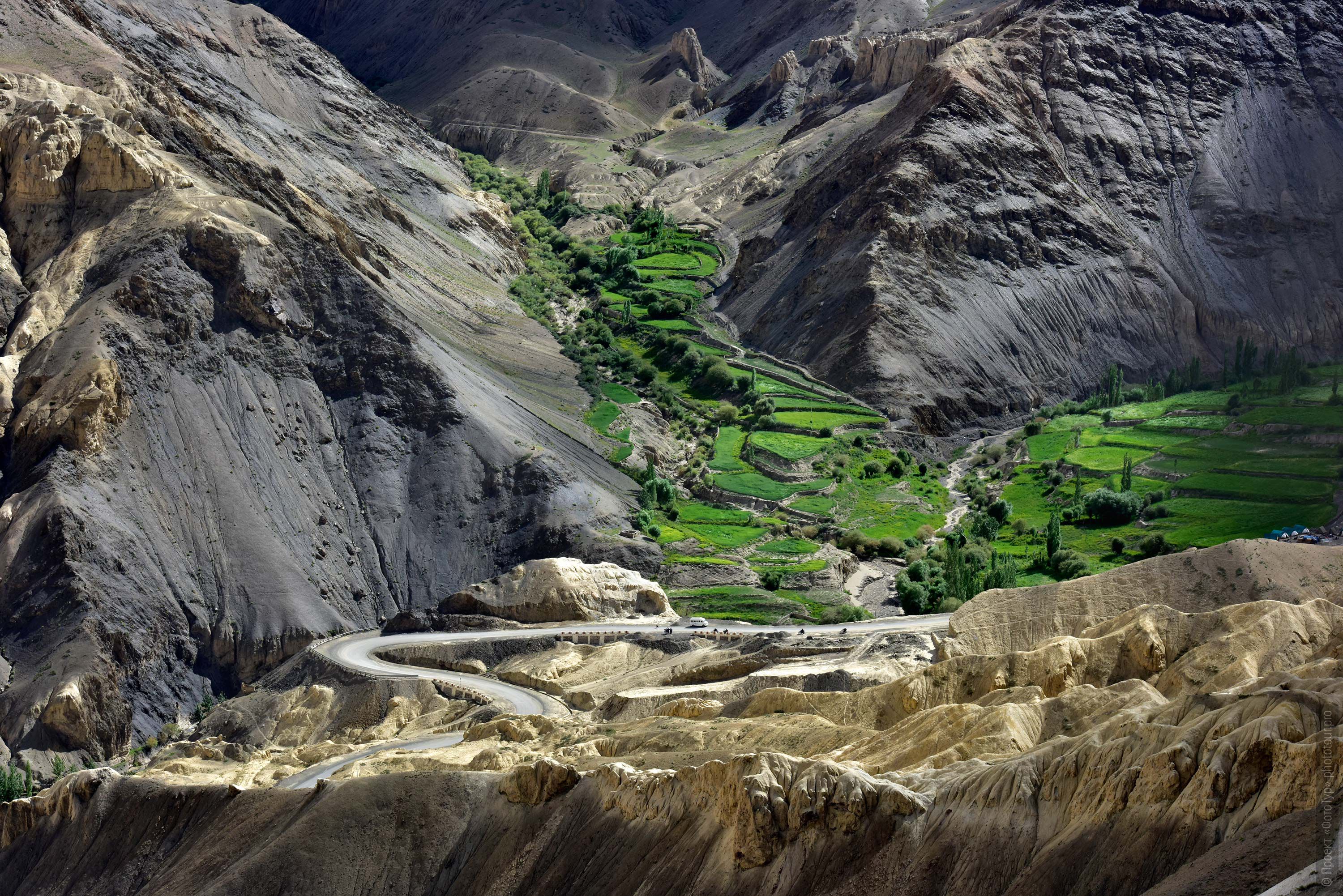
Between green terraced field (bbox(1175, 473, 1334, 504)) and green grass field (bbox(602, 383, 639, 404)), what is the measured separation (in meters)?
42.7

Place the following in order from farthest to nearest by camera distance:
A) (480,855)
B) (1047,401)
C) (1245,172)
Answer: (1245,172)
(1047,401)
(480,855)

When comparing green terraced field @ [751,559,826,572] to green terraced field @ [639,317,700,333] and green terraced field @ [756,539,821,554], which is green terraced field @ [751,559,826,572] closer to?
green terraced field @ [756,539,821,554]

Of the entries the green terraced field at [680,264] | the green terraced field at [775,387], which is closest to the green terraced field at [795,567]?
the green terraced field at [775,387]

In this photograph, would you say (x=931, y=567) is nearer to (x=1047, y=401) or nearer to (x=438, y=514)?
(x=438, y=514)

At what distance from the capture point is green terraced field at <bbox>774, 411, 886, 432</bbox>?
12300 centimetres

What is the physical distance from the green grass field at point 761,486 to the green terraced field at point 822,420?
9369 mm

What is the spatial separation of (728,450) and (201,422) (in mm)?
42166

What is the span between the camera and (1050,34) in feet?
516

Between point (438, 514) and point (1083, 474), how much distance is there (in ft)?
154

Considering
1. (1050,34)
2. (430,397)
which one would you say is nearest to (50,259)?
(430,397)

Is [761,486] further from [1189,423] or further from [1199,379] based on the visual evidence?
[1199,379]

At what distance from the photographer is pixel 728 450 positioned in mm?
120375

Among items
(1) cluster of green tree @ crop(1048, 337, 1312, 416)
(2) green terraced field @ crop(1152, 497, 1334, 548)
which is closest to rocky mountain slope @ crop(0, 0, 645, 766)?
(2) green terraced field @ crop(1152, 497, 1334, 548)

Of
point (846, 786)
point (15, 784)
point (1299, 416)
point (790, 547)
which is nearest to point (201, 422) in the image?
point (15, 784)
